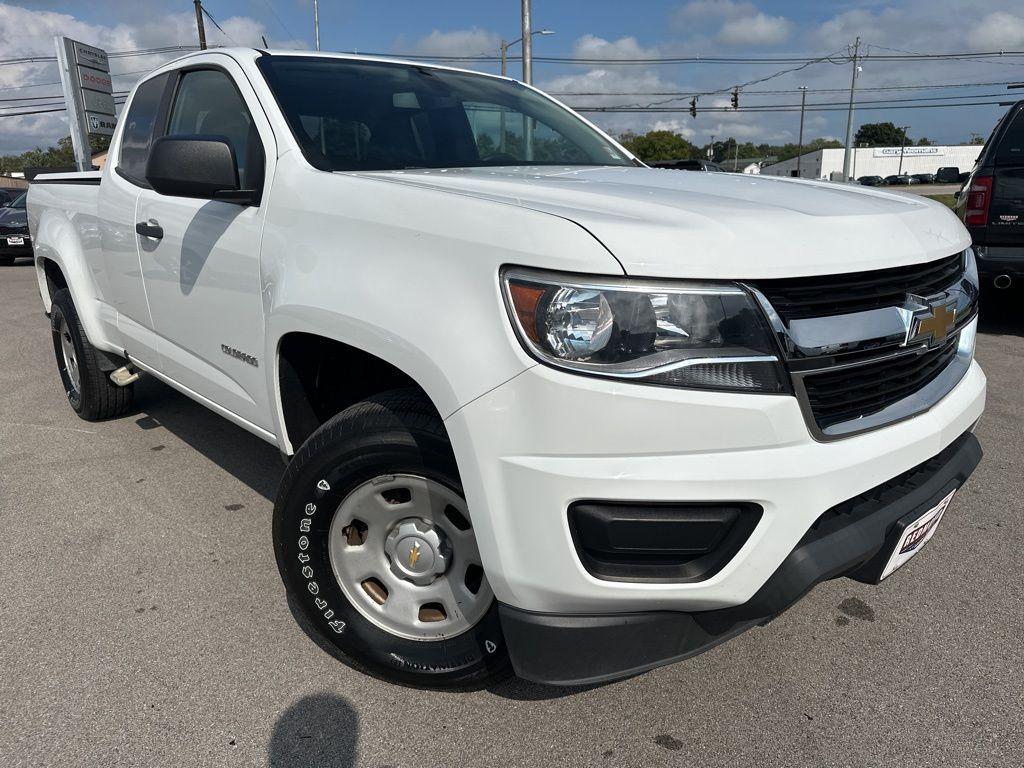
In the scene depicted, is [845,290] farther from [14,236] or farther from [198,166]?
[14,236]

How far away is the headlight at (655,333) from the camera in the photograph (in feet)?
5.02

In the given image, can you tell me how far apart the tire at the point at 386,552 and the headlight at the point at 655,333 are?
47cm

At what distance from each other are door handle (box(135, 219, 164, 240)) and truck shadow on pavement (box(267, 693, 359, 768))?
1.82 metres

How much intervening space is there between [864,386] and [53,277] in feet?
15.0

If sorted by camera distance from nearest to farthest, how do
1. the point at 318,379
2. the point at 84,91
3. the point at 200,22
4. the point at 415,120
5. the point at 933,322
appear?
the point at 933,322, the point at 318,379, the point at 415,120, the point at 84,91, the point at 200,22

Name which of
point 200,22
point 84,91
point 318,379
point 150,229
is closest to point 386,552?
point 318,379

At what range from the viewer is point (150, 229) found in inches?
118

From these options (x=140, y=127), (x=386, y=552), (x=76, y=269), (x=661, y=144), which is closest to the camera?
(x=386, y=552)

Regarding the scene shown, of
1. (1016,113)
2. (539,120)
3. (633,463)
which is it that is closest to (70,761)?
(633,463)

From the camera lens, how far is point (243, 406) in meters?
2.66

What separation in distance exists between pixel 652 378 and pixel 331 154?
1438 mm

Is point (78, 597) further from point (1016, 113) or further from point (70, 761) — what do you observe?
point (1016, 113)

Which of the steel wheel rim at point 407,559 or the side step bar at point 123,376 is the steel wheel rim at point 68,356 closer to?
the side step bar at point 123,376

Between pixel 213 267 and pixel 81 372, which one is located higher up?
pixel 213 267
